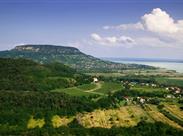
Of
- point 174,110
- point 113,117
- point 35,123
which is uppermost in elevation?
point 174,110

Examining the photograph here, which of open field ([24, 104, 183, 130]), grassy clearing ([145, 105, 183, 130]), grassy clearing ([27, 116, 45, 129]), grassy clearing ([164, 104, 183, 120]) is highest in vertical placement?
grassy clearing ([164, 104, 183, 120])

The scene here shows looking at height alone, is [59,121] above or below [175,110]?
below

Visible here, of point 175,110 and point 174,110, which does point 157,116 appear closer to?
point 174,110

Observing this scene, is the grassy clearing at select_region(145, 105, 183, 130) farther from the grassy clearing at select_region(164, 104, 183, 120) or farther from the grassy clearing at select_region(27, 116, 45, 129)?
the grassy clearing at select_region(27, 116, 45, 129)

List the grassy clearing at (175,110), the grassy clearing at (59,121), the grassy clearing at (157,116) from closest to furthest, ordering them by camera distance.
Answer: the grassy clearing at (59,121) < the grassy clearing at (157,116) < the grassy clearing at (175,110)

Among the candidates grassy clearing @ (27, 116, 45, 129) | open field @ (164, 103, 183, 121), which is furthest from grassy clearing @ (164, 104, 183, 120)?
grassy clearing @ (27, 116, 45, 129)

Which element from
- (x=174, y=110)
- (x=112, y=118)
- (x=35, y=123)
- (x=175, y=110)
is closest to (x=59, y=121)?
(x=35, y=123)

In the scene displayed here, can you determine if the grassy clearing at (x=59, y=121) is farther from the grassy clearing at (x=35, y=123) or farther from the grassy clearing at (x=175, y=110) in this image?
the grassy clearing at (x=175, y=110)

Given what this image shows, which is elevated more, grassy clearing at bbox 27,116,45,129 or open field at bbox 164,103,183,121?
open field at bbox 164,103,183,121

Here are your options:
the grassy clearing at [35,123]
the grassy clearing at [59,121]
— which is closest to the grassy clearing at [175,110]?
the grassy clearing at [59,121]
